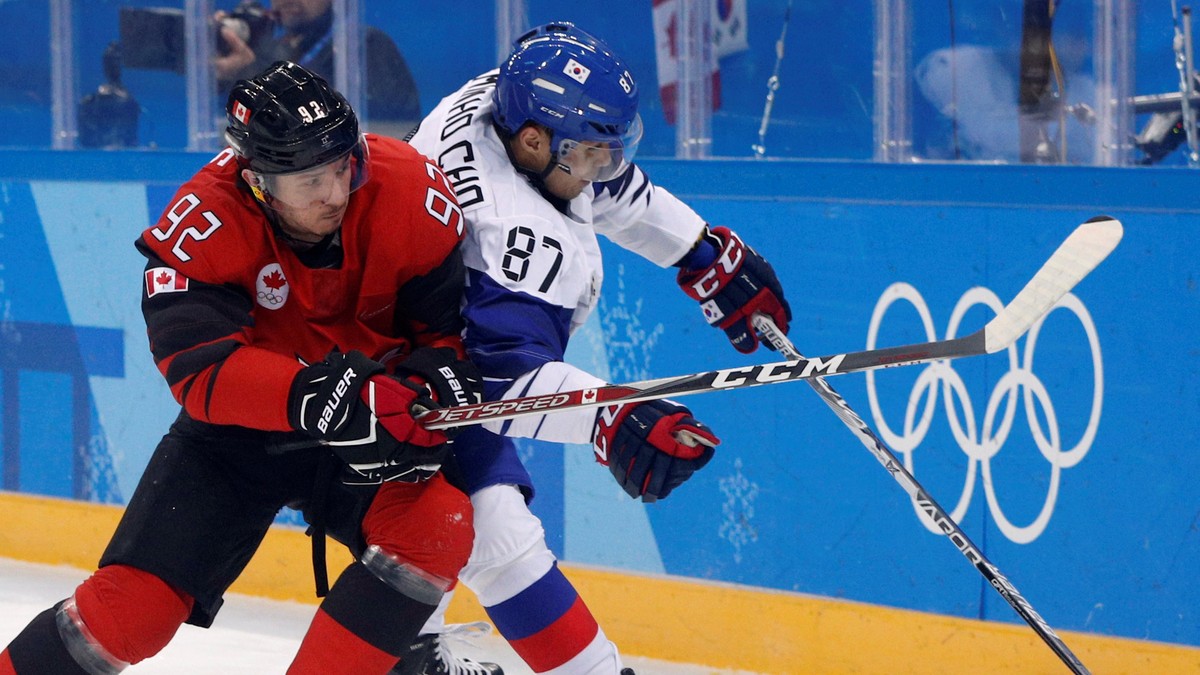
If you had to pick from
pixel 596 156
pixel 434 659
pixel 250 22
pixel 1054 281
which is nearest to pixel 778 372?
pixel 1054 281

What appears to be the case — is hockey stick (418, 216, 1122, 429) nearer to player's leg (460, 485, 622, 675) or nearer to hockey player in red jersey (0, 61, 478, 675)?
hockey player in red jersey (0, 61, 478, 675)

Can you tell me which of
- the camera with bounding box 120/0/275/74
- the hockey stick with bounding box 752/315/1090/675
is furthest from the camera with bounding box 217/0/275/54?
the hockey stick with bounding box 752/315/1090/675

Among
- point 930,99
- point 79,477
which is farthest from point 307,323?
point 79,477

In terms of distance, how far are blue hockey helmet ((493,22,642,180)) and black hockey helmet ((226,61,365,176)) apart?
38 cm

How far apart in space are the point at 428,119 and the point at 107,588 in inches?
40.5

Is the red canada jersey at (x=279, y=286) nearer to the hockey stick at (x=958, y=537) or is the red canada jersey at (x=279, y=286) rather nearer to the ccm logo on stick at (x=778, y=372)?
the ccm logo on stick at (x=778, y=372)

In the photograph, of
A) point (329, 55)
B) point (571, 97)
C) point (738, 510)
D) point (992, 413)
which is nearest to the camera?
point (571, 97)

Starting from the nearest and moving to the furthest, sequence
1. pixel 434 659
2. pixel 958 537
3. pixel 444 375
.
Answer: pixel 444 375 → pixel 958 537 → pixel 434 659

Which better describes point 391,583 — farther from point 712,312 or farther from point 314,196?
point 712,312

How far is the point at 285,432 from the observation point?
2.31 m

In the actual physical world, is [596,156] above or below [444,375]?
above

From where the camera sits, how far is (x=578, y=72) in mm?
2566

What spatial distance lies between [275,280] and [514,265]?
1.24ft

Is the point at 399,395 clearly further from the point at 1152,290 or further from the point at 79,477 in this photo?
the point at 79,477
